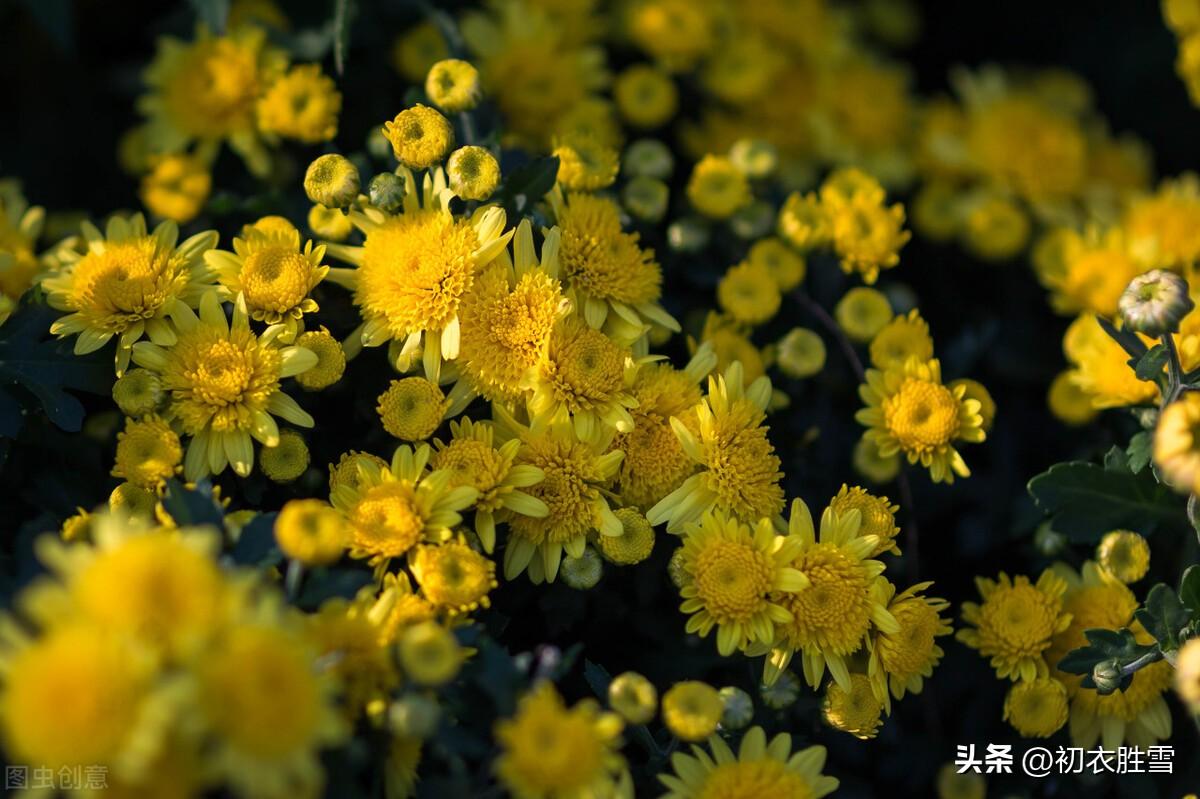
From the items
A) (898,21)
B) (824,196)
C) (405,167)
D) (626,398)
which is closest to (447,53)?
(405,167)

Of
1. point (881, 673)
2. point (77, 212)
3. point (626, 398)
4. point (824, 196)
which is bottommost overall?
point (77, 212)

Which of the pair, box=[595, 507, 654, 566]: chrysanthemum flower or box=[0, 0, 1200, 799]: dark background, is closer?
box=[595, 507, 654, 566]: chrysanthemum flower

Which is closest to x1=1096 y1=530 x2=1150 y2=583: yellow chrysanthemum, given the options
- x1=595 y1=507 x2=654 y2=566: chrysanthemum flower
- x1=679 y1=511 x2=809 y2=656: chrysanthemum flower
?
→ x1=679 y1=511 x2=809 y2=656: chrysanthemum flower

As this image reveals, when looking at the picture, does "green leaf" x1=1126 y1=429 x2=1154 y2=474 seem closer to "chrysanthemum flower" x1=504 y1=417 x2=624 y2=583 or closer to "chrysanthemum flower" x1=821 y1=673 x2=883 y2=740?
"chrysanthemum flower" x1=821 y1=673 x2=883 y2=740

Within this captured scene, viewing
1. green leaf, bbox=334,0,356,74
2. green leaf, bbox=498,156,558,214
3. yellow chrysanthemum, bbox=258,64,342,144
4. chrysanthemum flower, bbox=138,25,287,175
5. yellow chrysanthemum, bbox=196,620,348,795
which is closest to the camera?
yellow chrysanthemum, bbox=196,620,348,795

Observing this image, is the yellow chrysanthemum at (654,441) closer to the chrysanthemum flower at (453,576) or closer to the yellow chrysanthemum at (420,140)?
the chrysanthemum flower at (453,576)

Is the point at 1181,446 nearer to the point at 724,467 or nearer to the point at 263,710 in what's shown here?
the point at 724,467

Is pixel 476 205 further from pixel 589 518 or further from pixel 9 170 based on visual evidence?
pixel 9 170
